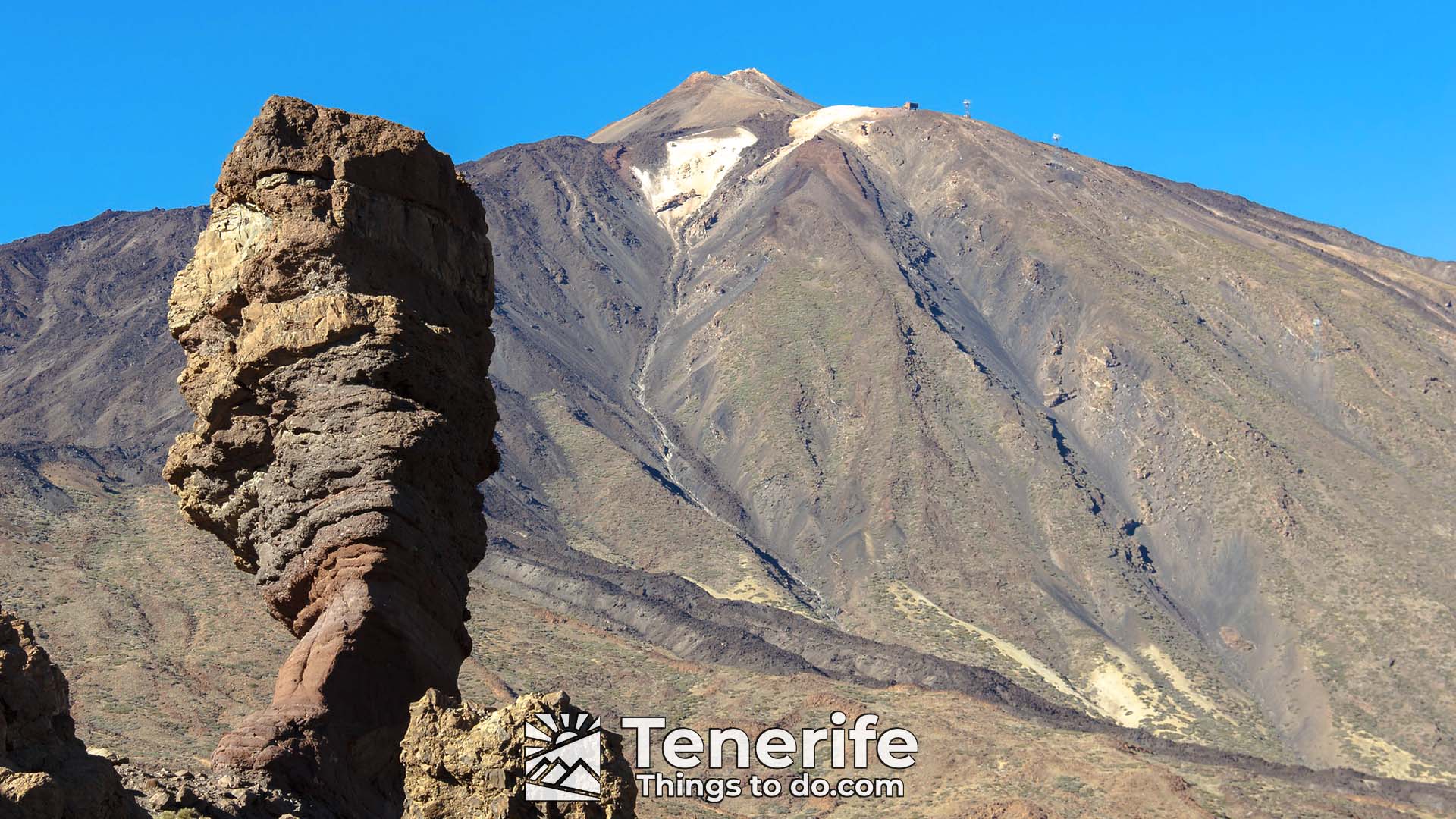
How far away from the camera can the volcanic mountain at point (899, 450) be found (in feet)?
235

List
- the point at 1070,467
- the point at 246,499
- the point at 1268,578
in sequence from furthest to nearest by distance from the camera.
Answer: the point at 1070,467, the point at 1268,578, the point at 246,499

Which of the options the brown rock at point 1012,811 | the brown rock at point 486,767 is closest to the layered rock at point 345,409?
the brown rock at point 486,767

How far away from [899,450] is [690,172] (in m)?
69.2

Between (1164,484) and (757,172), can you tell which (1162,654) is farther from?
(757,172)

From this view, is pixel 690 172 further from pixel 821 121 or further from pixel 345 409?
pixel 345 409

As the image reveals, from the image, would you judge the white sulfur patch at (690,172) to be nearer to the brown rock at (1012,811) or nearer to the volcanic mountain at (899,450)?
the volcanic mountain at (899,450)

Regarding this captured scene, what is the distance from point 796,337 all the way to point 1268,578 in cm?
4014

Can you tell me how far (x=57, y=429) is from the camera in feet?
371

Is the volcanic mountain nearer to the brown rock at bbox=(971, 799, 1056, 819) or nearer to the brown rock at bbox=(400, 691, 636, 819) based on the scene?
the brown rock at bbox=(971, 799, 1056, 819)

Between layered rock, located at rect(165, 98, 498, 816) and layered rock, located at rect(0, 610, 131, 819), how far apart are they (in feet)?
15.1

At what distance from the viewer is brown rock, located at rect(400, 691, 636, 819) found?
12492 mm

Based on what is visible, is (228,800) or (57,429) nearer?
(228,800)

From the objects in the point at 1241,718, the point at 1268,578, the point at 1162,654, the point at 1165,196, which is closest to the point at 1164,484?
the point at 1268,578

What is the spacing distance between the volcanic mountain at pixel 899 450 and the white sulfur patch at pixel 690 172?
603 millimetres
